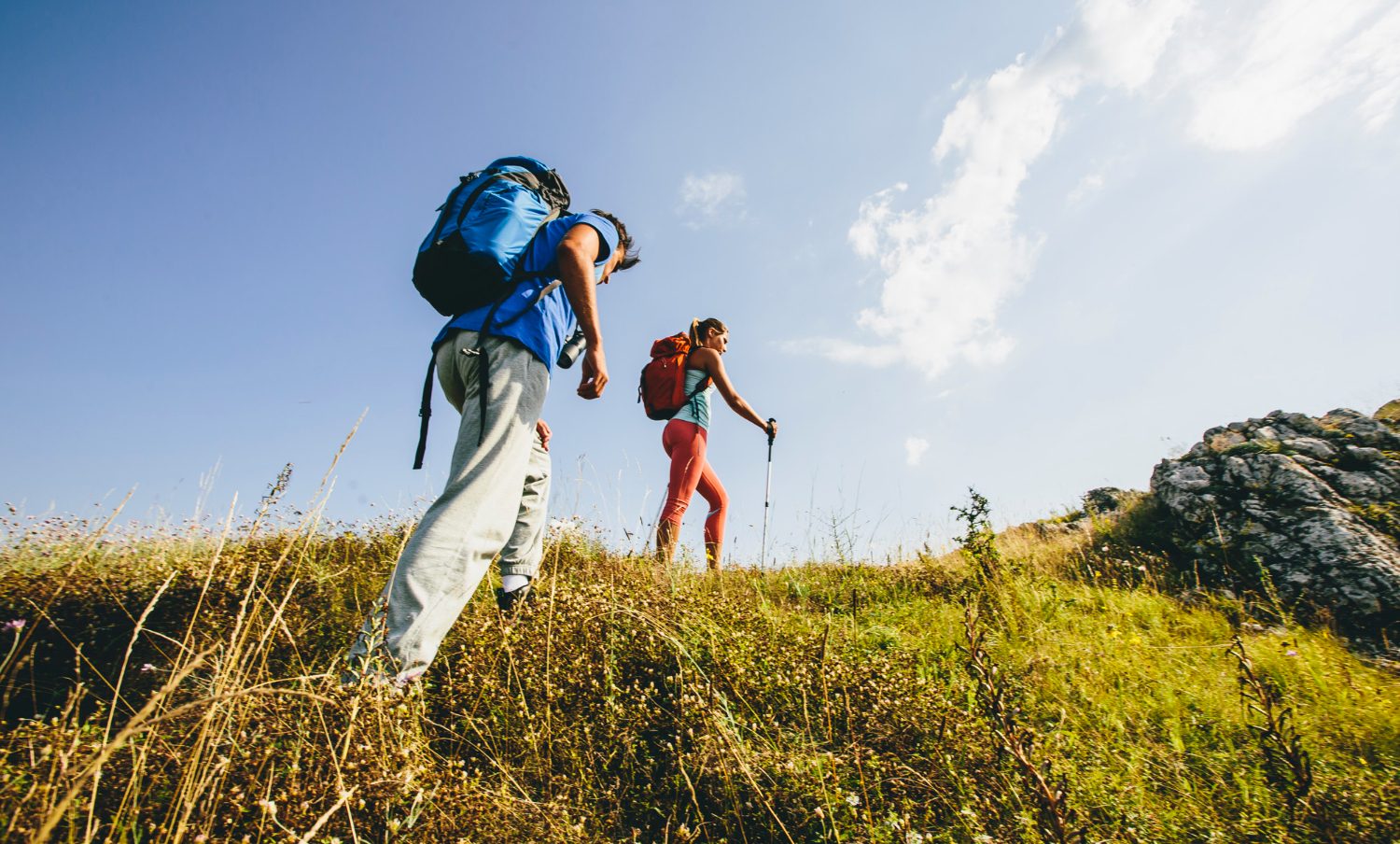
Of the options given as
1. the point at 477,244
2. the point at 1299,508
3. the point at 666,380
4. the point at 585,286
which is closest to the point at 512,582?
the point at 585,286

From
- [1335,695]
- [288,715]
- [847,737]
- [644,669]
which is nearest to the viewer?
[288,715]

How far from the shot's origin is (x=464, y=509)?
2.00m

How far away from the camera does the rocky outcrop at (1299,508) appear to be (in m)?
4.55

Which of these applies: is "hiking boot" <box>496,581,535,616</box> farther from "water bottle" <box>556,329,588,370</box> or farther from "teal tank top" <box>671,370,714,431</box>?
"teal tank top" <box>671,370,714,431</box>

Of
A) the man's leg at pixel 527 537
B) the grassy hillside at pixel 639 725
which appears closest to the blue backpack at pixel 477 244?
the man's leg at pixel 527 537

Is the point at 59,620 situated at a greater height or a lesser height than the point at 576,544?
lesser

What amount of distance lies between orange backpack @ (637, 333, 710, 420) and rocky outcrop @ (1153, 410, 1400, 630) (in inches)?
194

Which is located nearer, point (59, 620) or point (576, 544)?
point (59, 620)

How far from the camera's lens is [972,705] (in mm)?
2455

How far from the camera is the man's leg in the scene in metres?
2.72

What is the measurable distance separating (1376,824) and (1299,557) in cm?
431

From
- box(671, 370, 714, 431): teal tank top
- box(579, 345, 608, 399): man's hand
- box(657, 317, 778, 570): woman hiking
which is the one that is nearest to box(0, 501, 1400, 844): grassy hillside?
box(579, 345, 608, 399): man's hand

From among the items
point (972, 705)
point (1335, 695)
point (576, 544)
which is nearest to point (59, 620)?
point (576, 544)

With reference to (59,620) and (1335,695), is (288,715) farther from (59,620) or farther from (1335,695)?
(1335,695)
